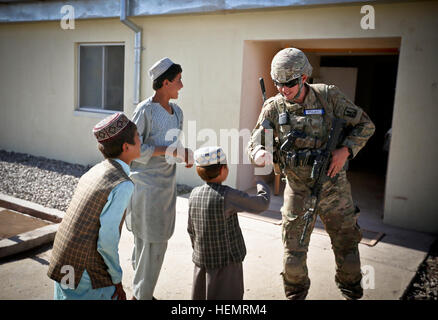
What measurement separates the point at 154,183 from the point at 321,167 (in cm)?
121

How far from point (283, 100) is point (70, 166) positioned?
21.1 feet

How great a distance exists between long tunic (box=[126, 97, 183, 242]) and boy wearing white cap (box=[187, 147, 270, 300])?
0.51 meters

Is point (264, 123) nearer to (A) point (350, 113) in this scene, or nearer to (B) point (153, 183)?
(A) point (350, 113)

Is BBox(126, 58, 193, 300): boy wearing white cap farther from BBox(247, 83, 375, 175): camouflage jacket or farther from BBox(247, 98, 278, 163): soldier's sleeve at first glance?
BBox(247, 83, 375, 175): camouflage jacket

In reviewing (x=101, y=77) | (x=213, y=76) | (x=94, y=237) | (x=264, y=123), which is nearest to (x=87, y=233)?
(x=94, y=237)

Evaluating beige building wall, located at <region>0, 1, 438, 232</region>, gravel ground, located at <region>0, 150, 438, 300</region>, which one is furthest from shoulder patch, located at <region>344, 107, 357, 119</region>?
beige building wall, located at <region>0, 1, 438, 232</region>

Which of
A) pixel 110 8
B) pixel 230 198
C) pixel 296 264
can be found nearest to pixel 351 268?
pixel 296 264

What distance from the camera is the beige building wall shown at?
5.00 meters

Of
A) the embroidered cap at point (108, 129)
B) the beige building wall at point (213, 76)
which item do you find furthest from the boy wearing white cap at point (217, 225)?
the beige building wall at point (213, 76)

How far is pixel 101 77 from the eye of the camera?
27.5 feet

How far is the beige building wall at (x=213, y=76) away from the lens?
5.00 metres

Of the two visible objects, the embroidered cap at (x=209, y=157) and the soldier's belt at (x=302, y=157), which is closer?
the embroidered cap at (x=209, y=157)

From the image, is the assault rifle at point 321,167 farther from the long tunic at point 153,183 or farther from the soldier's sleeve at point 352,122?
the long tunic at point 153,183

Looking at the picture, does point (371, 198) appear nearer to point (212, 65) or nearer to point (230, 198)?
point (212, 65)
